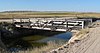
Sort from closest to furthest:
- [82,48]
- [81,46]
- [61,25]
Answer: [82,48] → [81,46] → [61,25]

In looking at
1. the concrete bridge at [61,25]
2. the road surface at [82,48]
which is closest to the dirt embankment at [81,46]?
the road surface at [82,48]

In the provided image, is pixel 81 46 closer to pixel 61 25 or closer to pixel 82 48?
pixel 82 48

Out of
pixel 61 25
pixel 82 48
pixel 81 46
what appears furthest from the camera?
pixel 61 25

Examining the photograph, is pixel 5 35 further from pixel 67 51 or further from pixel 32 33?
pixel 67 51

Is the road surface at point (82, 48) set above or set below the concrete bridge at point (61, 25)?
above

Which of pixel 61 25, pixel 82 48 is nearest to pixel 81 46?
pixel 82 48

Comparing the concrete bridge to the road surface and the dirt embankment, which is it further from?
the road surface

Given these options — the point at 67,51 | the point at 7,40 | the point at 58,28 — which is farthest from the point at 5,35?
the point at 67,51

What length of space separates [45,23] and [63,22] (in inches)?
117

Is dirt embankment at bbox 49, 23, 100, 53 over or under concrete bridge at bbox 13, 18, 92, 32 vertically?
over

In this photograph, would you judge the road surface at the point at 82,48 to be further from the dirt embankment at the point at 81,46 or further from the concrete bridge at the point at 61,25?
the concrete bridge at the point at 61,25

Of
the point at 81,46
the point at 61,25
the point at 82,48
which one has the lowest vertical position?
the point at 61,25

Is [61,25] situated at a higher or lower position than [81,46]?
lower

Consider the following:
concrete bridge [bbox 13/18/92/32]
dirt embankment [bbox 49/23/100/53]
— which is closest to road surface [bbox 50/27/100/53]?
dirt embankment [bbox 49/23/100/53]
